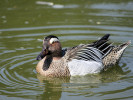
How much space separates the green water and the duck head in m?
0.84

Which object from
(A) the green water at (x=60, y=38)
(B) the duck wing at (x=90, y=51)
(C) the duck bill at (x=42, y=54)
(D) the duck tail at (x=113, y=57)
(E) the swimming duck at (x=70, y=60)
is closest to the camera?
(A) the green water at (x=60, y=38)

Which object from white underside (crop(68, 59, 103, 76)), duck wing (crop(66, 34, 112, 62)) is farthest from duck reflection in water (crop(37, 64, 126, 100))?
duck wing (crop(66, 34, 112, 62))

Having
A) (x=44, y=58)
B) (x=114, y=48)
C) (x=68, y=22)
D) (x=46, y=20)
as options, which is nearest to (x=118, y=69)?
(x=114, y=48)

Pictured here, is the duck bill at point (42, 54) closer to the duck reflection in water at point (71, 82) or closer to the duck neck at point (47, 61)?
the duck neck at point (47, 61)

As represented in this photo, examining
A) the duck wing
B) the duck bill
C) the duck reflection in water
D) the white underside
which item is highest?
the duck bill

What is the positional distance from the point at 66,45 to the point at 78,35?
45.4 inches

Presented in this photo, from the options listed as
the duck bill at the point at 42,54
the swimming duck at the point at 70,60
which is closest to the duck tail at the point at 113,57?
the swimming duck at the point at 70,60

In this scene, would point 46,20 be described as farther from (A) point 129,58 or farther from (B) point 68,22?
(A) point 129,58

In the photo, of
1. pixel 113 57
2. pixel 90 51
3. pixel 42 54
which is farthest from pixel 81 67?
pixel 113 57

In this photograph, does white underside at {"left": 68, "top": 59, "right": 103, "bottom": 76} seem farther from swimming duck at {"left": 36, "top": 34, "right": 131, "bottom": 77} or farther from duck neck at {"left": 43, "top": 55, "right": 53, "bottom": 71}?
duck neck at {"left": 43, "top": 55, "right": 53, "bottom": 71}

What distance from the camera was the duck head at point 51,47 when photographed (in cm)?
946

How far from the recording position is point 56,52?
9.86m

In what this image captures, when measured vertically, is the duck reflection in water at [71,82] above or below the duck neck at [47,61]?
below

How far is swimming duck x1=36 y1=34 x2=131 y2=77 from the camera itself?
973cm
